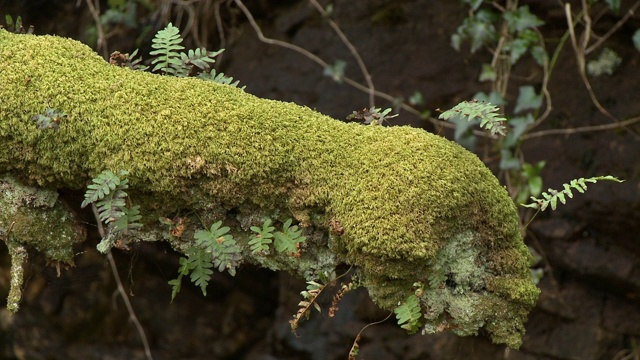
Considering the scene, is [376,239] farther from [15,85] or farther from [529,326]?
[529,326]

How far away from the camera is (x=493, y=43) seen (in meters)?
4.51

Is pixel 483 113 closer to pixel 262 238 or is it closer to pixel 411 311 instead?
pixel 411 311

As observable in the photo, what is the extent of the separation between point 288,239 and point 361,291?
252 cm

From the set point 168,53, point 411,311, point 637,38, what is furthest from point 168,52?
point 637,38

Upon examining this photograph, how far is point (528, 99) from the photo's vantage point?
435 centimetres

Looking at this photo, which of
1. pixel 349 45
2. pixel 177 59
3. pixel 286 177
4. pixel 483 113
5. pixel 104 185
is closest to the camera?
pixel 104 185

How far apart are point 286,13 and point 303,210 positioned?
3.09 m

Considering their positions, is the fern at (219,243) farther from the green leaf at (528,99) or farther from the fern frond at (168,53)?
the green leaf at (528,99)

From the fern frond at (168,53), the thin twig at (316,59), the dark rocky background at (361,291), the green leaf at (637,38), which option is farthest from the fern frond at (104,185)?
the green leaf at (637,38)

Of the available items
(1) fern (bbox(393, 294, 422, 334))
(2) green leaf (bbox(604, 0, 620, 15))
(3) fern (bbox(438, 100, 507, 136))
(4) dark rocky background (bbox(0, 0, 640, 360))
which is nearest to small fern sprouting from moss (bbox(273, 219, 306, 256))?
(1) fern (bbox(393, 294, 422, 334))

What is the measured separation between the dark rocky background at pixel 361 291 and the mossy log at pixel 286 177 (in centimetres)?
223

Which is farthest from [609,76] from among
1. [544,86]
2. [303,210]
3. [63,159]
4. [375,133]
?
[63,159]

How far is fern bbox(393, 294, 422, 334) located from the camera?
202cm

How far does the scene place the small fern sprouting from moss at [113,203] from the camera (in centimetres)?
196
